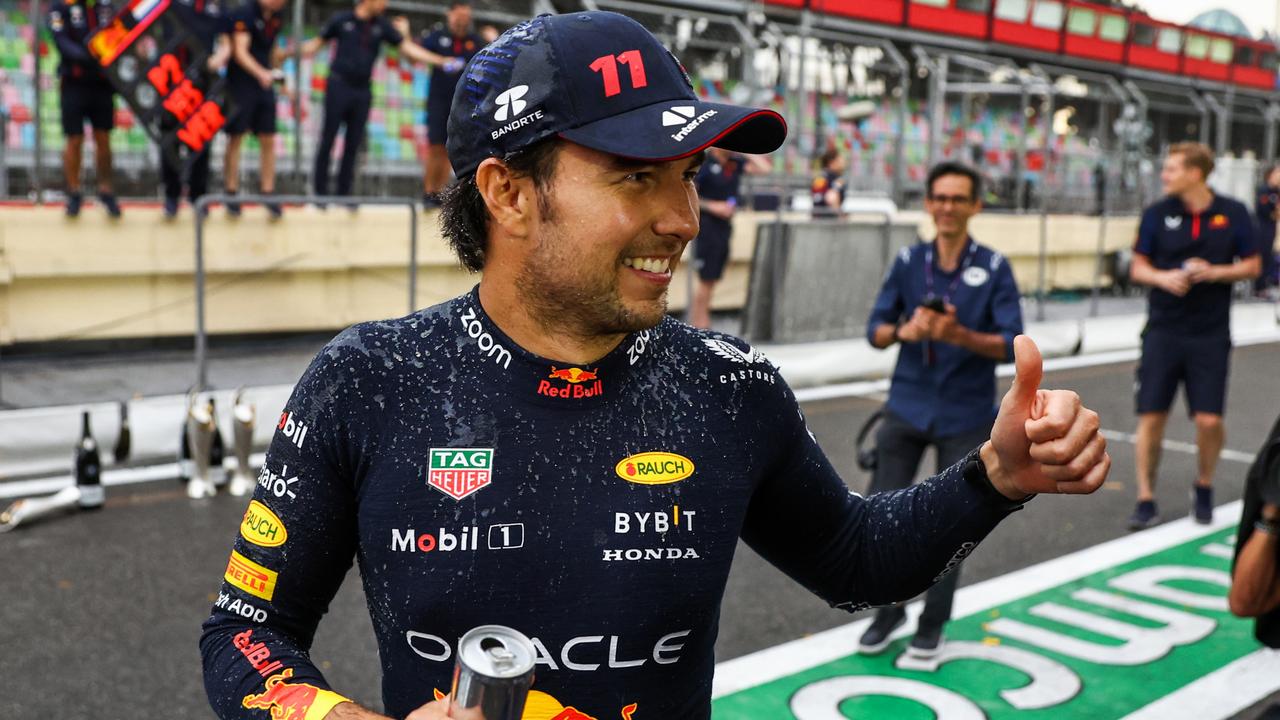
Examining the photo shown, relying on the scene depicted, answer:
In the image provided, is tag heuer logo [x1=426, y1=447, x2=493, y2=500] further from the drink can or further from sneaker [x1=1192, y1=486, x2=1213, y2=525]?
sneaker [x1=1192, y1=486, x2=1213, y2=525]

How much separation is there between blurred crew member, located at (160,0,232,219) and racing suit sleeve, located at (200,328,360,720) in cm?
903

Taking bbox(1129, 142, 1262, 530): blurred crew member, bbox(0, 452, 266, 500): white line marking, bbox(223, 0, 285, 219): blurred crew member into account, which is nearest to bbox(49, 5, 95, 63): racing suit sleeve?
bbox(223, 0, 285, 219): blurred crew member

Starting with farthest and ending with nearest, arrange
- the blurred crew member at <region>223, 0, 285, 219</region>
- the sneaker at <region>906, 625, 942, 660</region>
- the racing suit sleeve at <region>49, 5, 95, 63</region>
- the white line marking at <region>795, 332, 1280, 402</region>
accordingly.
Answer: the white line marking at <region>795, 332, 1280, 402</region> < the blurred crew member at <region>223, 0, 285, 219</region> < the racing suit sleeve at <region>49, 5, 95, 63</region> < the sneaker at <region>906, 625, 942, 660</region>

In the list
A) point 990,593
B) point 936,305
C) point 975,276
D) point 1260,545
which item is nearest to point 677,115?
point 1260,545

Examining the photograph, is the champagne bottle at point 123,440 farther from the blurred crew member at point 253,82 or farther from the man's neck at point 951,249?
the man's neck at point 951,249

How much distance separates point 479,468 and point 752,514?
20.8 inches

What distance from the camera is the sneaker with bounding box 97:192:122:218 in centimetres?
984

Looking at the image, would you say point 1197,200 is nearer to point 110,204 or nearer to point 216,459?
point 216,459

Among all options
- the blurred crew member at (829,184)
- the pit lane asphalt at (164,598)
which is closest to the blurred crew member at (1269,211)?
the blurred crew member at (829,184)

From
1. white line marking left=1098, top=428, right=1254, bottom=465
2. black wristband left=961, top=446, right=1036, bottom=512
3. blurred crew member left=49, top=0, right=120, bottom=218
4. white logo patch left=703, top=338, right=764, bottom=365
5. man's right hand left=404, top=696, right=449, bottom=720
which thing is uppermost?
blurred crew member left=49, top=0, right=120, bottom=218

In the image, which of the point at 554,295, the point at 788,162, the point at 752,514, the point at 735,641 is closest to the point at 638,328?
the point at 554,295

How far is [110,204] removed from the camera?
32.3ft

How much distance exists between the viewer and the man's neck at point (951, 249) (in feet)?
17.4

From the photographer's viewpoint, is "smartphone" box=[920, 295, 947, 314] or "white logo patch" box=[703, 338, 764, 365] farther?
"smartphone" box=[920, 295, 947, 314]
